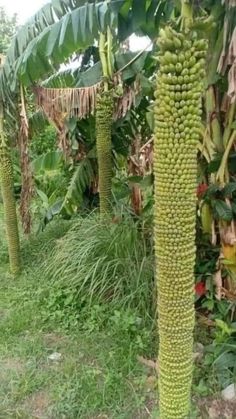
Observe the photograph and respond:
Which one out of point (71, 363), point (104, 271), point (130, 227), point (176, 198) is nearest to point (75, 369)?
point (71, 363)

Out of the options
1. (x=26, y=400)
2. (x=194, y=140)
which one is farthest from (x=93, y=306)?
(x=194, y=140)

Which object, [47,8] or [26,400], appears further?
[47,8]

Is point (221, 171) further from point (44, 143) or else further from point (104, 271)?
point (44, 143)

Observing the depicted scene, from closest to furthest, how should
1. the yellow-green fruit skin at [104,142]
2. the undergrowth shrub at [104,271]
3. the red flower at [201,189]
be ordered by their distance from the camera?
1. the red flower at [201,189]
2. the undergrowth shrub at [104,271]
3. the yellow-green fruit skin at [104,142]

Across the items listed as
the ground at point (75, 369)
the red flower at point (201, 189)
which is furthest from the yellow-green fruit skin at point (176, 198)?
the red flower at point (201, 189)

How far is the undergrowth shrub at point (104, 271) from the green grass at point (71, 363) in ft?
0.29

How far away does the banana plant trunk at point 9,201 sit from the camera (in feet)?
12.7

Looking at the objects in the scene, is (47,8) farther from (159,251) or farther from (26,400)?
(26,400)

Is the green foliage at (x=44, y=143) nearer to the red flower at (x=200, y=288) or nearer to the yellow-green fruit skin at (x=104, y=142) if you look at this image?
the yellow-green fruit skin at (x=104, y=142)

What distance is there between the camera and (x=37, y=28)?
3.40 metres

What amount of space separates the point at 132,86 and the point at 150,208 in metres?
1.06

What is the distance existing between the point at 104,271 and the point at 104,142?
1126 mm

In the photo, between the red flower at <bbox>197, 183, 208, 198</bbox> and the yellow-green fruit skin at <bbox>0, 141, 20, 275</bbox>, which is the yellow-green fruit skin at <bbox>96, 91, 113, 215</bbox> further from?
the red flower at <bbox>197, 183, 208, 198</bbox>

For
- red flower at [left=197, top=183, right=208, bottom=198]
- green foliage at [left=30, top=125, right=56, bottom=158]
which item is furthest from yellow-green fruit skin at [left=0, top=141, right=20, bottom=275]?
green foliage at [left=30, top=125, right=56, bottom=158]
